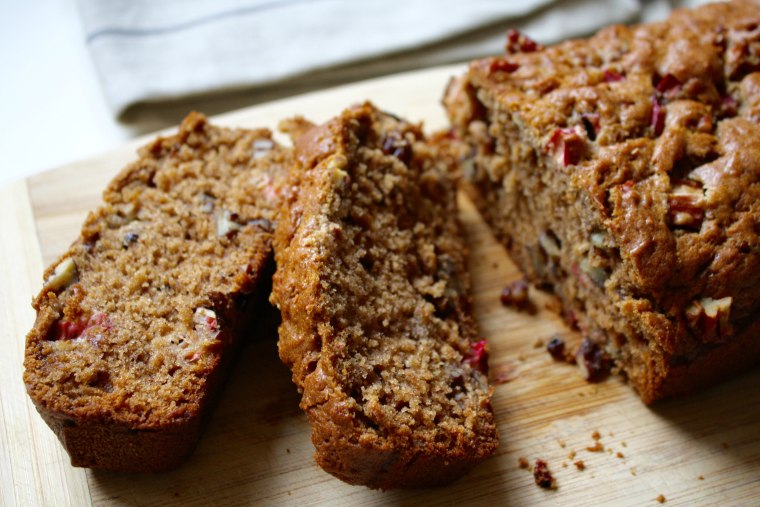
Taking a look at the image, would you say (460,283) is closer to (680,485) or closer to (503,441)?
(503,441)

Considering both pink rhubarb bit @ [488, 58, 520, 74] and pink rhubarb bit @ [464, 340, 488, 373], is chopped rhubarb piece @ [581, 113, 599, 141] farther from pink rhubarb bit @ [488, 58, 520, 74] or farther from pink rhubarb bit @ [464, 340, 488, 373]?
pink rhubarb bit @ [464, 340, 488, 373]

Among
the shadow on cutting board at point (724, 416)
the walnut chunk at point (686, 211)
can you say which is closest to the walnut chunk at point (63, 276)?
the walnut chunk at point (686, 211)

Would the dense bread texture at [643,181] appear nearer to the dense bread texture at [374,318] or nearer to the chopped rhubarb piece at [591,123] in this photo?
the chopped rhubarb piece at [591,123]

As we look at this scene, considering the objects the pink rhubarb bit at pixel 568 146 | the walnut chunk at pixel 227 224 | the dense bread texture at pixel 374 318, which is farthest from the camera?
the walnut chunk at pixel 227 224

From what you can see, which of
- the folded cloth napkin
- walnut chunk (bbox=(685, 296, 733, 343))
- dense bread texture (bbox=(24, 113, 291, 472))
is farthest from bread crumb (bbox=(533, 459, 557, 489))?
the folded cloth napkin

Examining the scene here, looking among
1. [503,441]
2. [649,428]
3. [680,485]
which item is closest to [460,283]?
[503,441]

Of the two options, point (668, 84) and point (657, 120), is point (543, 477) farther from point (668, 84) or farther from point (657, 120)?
point (668, 84)
